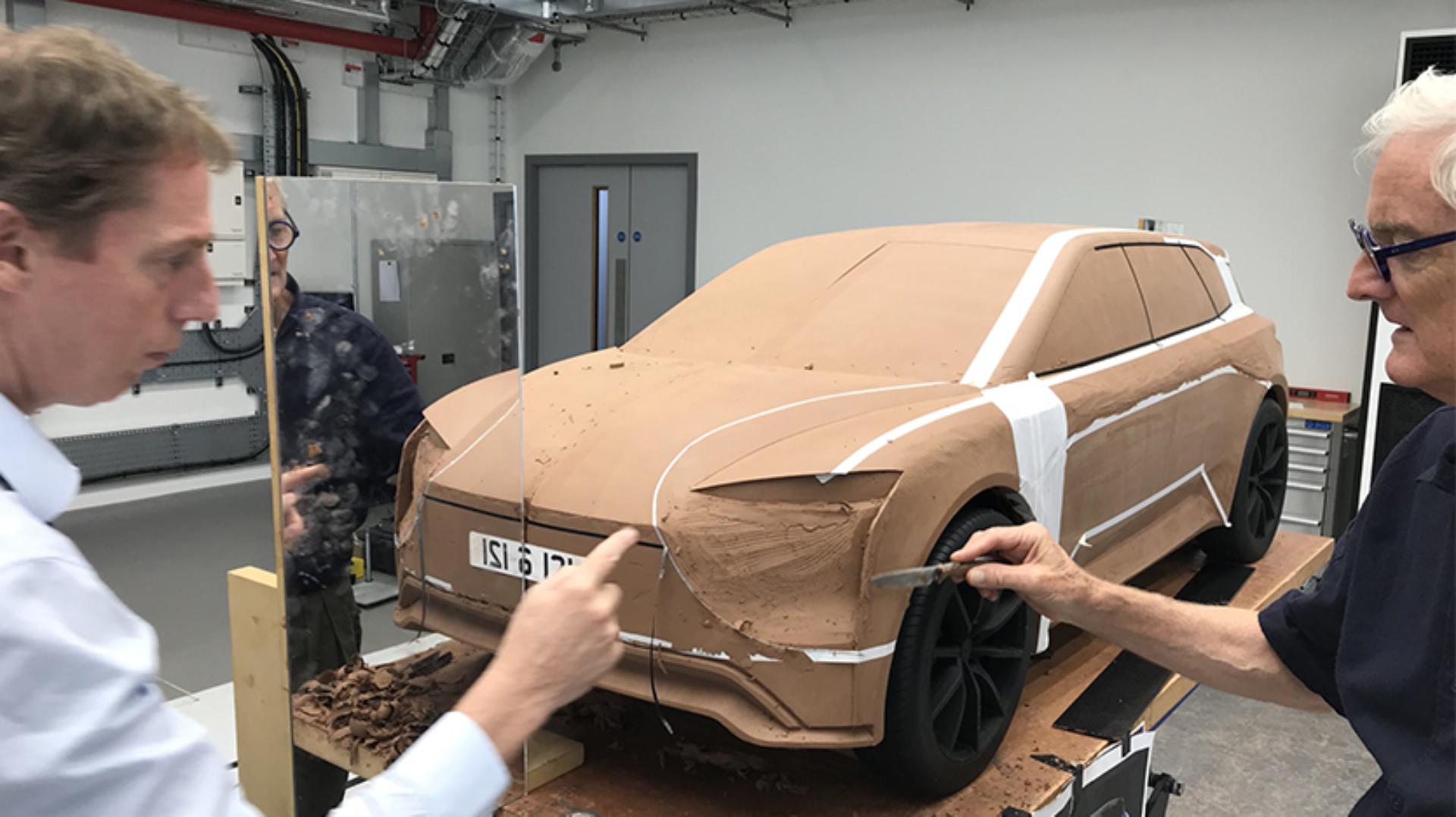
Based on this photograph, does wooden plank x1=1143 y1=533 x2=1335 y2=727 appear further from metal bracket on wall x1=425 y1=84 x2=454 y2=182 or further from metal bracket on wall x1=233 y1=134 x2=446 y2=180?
metal bracket on wall x1=425 y1=84 x2=454 y2=182

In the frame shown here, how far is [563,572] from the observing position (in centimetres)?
117

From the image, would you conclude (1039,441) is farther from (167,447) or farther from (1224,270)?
(167,447)

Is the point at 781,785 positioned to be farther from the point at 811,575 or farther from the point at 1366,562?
the point at 1366,562

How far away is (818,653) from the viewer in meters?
2.03

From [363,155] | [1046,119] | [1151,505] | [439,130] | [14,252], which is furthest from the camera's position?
[439,130]

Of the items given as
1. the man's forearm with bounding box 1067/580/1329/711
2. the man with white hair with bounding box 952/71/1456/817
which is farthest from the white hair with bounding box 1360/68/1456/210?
the man's forearm with bounding box 1067/580/1329/711

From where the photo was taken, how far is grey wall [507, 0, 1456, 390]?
5.97 m

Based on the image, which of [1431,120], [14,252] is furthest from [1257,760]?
[14,252]

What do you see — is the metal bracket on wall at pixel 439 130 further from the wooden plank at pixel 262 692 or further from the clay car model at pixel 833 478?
the wooden plank at pixel 262 692

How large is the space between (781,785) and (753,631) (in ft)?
1.44

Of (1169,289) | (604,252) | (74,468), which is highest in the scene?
(604,252)

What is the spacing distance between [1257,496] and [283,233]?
11.5 ft

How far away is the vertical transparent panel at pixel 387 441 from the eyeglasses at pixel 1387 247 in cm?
129

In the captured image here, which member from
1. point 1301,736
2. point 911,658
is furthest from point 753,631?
point 1301,736
